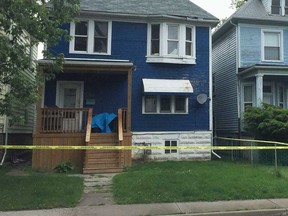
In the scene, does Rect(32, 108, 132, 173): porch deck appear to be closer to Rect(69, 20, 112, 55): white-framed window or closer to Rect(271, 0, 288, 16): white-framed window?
Rect(69, 20, 112, 55): white-framed window

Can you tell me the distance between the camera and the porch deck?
1246 cm

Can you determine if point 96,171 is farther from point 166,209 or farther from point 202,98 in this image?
point 202,98

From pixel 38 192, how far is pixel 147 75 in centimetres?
879

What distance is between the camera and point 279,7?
19297 mm

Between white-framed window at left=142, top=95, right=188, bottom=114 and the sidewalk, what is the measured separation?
8362mm

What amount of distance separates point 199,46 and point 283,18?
5504 mm

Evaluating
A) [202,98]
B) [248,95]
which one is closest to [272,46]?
[248,95]

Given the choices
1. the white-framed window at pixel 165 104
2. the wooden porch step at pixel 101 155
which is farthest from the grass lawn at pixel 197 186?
the white-framed window at pixel 165 104

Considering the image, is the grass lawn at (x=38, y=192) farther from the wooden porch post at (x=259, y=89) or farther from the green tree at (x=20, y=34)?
the wooden porch post at (x=259, y=89)

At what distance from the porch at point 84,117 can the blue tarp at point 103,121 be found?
234mm

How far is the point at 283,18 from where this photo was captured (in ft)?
61.0

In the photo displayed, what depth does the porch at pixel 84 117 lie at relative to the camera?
1275 centimetres

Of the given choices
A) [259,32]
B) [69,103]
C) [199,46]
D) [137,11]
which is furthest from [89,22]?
[259,32]

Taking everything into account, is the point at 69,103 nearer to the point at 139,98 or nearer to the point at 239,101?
the point at 139,98
